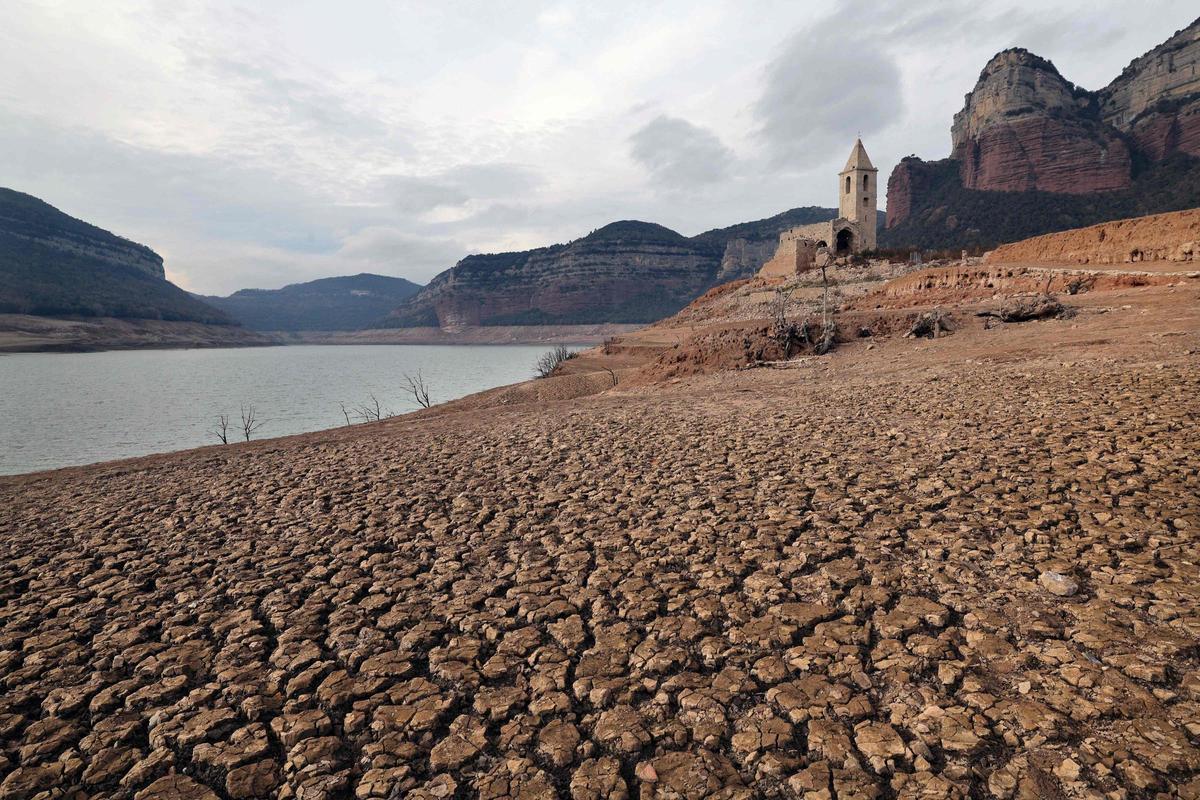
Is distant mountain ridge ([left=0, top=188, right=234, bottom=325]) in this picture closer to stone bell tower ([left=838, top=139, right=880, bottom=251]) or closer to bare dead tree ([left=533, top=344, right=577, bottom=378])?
bare dead tree ([left=533, top=344, right=577, bottom=378])

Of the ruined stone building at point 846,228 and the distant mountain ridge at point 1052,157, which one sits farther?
the distant mountain ridge at point 1052,157

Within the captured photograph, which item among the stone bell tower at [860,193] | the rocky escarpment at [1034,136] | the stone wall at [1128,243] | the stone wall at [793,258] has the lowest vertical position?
the stone wall at [1128,243]

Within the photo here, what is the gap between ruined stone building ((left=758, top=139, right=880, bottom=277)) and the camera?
177 ft

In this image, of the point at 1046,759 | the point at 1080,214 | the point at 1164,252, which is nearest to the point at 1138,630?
the point at 1046,759

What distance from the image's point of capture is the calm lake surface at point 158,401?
24469mm

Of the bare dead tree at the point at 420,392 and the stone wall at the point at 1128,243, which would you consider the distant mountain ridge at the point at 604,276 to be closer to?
the bare dead tree at the point at 420,392

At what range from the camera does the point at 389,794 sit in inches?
91.0

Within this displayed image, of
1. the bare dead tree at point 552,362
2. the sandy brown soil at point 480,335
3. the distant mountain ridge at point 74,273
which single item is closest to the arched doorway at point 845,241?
the bare dead tree at point 552,362

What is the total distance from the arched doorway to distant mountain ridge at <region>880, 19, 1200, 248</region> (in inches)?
1285

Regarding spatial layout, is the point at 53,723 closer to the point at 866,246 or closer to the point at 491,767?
the point at 491,767

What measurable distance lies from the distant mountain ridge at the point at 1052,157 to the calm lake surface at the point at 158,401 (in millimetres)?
80784

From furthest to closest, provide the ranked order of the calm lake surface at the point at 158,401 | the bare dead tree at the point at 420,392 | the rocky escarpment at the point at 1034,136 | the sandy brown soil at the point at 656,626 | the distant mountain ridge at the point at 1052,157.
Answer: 1. the rocky escarpment at the point at 1034,136
2. the distant mountain ridge at the point at 1052,157
3. the bare dead tree at the point at 420,392
4. the calm lake surface at the point at 158,401
5. the sandy brown soil at the point at 656,626

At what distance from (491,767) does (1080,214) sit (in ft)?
350

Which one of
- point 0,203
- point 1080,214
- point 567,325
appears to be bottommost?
point 567,325
